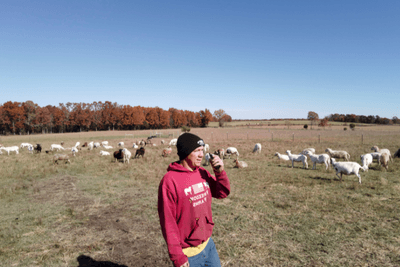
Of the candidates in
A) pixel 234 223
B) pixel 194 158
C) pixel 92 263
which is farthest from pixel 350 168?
pixel 92 263

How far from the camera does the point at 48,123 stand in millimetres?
78812

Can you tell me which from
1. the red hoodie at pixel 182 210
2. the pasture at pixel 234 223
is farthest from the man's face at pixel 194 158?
the pasture at pixel 234 223

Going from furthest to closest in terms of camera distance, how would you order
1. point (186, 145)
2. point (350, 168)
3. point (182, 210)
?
point (350, 168) → point (186, 145) → point (182, 210)

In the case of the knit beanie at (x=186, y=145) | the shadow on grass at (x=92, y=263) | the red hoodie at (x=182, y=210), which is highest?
the knit beanie at (x=186, y=145)

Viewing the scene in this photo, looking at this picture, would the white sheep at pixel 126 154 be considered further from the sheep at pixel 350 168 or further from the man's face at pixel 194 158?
the man's face at pixel 194 158

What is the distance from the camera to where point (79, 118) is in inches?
3233

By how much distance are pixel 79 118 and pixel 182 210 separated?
93.7 meters

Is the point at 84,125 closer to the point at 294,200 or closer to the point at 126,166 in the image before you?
the point at 126,166

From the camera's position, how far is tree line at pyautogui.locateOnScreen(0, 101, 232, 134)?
73.0 metres

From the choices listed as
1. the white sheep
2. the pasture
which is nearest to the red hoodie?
the pasture

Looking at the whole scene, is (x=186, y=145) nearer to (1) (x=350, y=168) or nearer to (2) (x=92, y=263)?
(2) (x=92, y=263)

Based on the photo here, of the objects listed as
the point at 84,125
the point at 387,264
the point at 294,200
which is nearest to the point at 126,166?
the point at 294,200

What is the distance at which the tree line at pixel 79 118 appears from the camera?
73.0 m

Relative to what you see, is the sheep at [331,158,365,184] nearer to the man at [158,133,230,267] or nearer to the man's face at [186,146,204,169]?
the man at [158,133,230,267]
